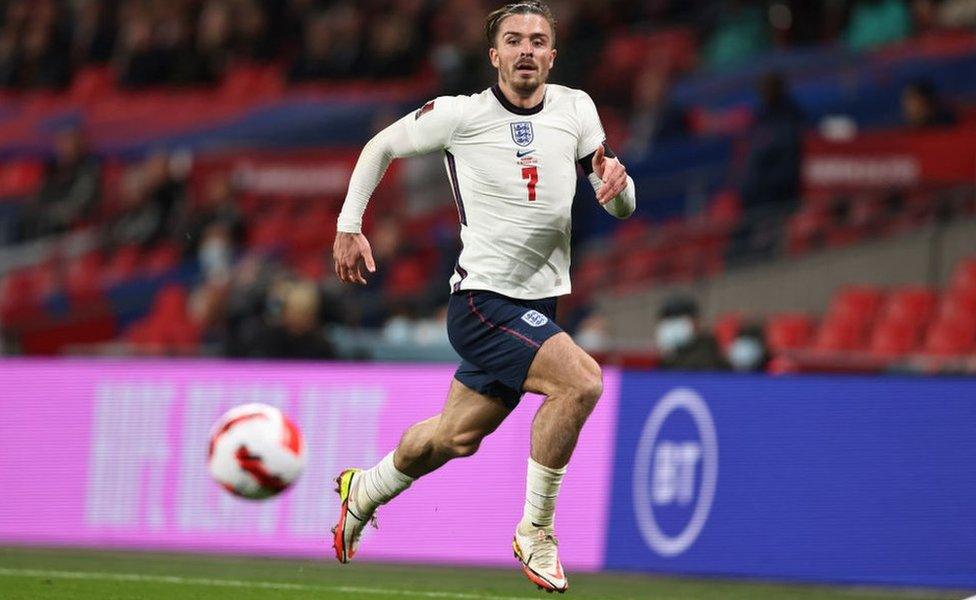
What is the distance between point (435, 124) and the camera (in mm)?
6336

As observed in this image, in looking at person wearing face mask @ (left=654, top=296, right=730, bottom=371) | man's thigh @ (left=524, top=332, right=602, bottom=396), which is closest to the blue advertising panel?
person wearing face mask @ (left=654, top=296, right=730, bottom=371)

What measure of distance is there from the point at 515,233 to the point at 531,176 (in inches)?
8.7

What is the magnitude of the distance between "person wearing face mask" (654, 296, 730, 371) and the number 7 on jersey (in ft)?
14.0

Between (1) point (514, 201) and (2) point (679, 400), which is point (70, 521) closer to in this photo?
(2) point (679, 400)

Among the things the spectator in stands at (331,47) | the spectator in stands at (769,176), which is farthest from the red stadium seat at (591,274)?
the spectator in stands at (331,47)

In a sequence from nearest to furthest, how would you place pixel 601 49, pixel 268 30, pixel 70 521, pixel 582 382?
1. pixel 582 382
2. pixel 70 521
3. pixel 601 49
4. pixel 268 30

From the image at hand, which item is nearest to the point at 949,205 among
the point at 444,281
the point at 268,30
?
the point at 444,281

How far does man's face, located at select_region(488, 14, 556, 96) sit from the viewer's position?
246 inches

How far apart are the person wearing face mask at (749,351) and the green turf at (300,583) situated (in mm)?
2629

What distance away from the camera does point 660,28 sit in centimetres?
1897

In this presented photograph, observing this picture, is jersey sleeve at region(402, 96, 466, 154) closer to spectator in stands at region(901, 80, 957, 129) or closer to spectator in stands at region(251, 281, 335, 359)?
spectator in stands at region(251, 281, 335, 359)

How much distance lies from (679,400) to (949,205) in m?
5.48

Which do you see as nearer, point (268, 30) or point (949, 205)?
point (949, 205)

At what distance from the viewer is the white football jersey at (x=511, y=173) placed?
6312mm
